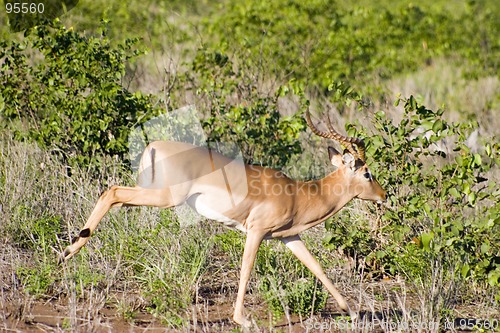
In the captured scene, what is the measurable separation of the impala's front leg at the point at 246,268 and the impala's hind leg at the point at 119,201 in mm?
600

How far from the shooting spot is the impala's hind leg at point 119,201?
5613mm

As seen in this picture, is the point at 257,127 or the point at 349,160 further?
the point at 257,127

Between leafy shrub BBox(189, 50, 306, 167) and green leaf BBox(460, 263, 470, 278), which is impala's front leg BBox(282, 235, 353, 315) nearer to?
green leaf BBox(460, 263, 470, 278)

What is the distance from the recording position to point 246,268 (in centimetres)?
558

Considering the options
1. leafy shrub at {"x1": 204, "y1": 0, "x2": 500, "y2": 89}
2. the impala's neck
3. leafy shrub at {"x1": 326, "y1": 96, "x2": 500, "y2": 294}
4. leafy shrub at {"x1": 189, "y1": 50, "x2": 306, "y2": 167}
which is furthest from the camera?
leafy shrub at {"x1": 204, "y1": 0, "x2": 500, "y2": 89}

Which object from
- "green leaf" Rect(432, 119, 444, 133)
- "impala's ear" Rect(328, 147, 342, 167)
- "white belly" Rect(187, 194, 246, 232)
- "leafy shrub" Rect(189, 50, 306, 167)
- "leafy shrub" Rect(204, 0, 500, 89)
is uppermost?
"leafy shrub" Rect(204, 0, 500, 89)

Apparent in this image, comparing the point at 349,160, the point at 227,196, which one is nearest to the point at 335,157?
the point at 349,160

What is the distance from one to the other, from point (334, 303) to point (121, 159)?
259 cm

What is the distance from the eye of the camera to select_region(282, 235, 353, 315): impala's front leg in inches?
225

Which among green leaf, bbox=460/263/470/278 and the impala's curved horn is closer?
green leaf, bbox=460/263/470/278

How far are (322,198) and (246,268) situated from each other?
2.74ft

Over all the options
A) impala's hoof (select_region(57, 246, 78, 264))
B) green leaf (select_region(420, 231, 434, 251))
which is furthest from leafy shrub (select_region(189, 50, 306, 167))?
impala's hoof (select_region(57, 246, 78, 264))

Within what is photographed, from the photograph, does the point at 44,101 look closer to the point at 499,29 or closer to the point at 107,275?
the point at 107,275

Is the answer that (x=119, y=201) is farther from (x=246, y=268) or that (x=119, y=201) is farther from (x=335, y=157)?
(x=335, y=157)
